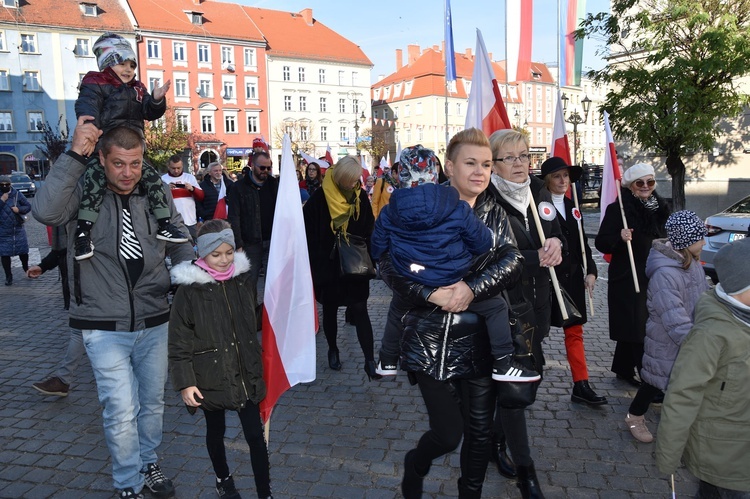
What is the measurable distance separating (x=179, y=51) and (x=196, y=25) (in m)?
3.42

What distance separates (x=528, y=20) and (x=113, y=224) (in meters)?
20.9

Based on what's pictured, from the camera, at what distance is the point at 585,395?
474 cm

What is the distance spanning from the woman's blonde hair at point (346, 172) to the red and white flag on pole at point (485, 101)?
1390 millimetres

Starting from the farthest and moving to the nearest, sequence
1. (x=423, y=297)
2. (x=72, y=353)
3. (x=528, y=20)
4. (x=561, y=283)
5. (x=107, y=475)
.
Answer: (x=528, y=20) → (x=72, y=353) → (x=561, y=283) → (x=107, y=475) → (x=423, y=297)

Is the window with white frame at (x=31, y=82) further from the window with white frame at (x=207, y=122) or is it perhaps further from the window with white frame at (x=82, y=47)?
the window with white frame at (x=207, y=122)

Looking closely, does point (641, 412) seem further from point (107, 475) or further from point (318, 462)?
point (107, 475)

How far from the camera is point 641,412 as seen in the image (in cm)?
412

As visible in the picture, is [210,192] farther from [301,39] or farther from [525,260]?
[301,39]

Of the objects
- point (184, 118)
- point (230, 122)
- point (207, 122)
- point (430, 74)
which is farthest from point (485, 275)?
point (430, 74)

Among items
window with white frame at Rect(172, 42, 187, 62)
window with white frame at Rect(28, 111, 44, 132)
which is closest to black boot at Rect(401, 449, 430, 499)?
window with white frame at Rect(28, 111, 44, 132)

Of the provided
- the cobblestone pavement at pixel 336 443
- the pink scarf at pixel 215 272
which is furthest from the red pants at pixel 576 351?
the pink scarf at pixel 215 272

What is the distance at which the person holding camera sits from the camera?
921 centimetres

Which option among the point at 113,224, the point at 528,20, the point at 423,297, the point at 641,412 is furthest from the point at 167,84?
the point at 528,20

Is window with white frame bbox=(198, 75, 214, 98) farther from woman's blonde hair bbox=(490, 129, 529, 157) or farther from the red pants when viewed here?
woman's blonde hair bbox=(490, 129, 529, 157)
